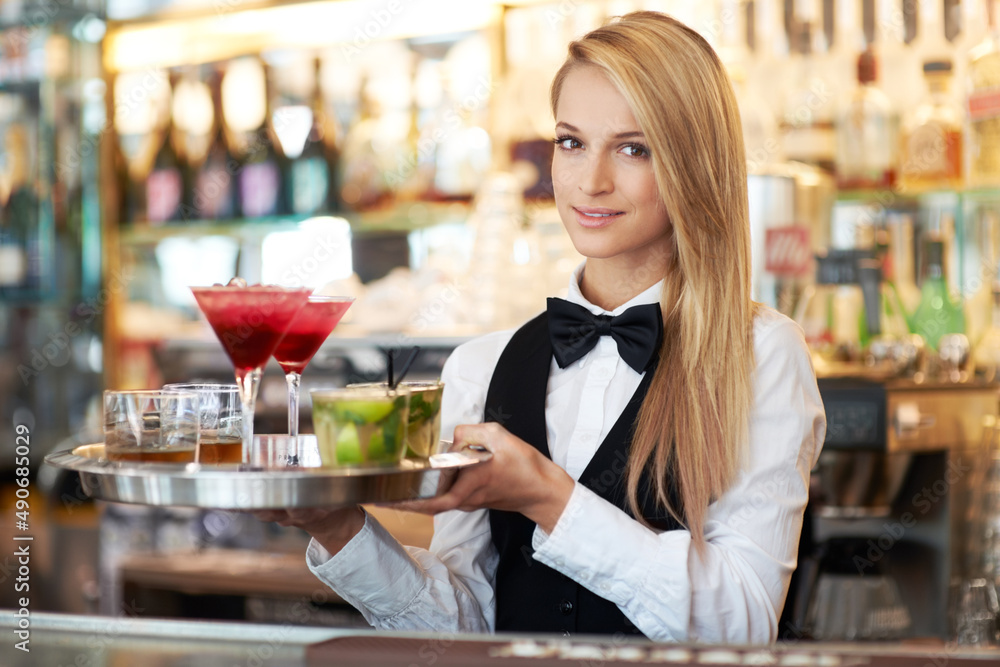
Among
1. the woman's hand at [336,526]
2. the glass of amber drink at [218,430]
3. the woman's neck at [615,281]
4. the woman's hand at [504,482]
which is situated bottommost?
the woman's hand at [336,526]

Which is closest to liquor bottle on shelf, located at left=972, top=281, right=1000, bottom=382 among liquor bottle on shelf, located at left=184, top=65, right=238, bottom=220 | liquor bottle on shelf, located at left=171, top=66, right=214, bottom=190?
liquor bottle on shelf, located at left=184, top=65, right=238, bottom=220

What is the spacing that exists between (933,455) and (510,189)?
1.23m

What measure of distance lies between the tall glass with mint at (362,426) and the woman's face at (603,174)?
423mm

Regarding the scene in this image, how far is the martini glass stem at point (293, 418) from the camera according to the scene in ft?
3.63

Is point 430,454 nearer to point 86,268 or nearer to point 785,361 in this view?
point 785,361

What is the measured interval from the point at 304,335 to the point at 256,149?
263 cm

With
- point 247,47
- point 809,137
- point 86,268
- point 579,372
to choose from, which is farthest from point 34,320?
point 579,372

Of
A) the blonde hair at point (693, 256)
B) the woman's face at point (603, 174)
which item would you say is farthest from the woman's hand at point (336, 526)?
the woman's face at point (603, 174)

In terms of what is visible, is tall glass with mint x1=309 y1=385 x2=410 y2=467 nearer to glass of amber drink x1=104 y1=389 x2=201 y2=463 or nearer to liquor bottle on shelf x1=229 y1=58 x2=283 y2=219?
glass of amber drink x1=104 y1=389 x2=201 y2=463

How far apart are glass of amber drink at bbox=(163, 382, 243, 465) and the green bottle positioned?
6.24 ft

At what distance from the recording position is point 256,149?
12.0ft

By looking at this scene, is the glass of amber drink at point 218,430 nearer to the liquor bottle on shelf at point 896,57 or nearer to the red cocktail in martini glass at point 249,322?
the red cocktail in martini glass at point 249,322

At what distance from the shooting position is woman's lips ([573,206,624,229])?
132cm

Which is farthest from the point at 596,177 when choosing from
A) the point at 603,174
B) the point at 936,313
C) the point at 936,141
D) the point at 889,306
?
the point at 936,141
